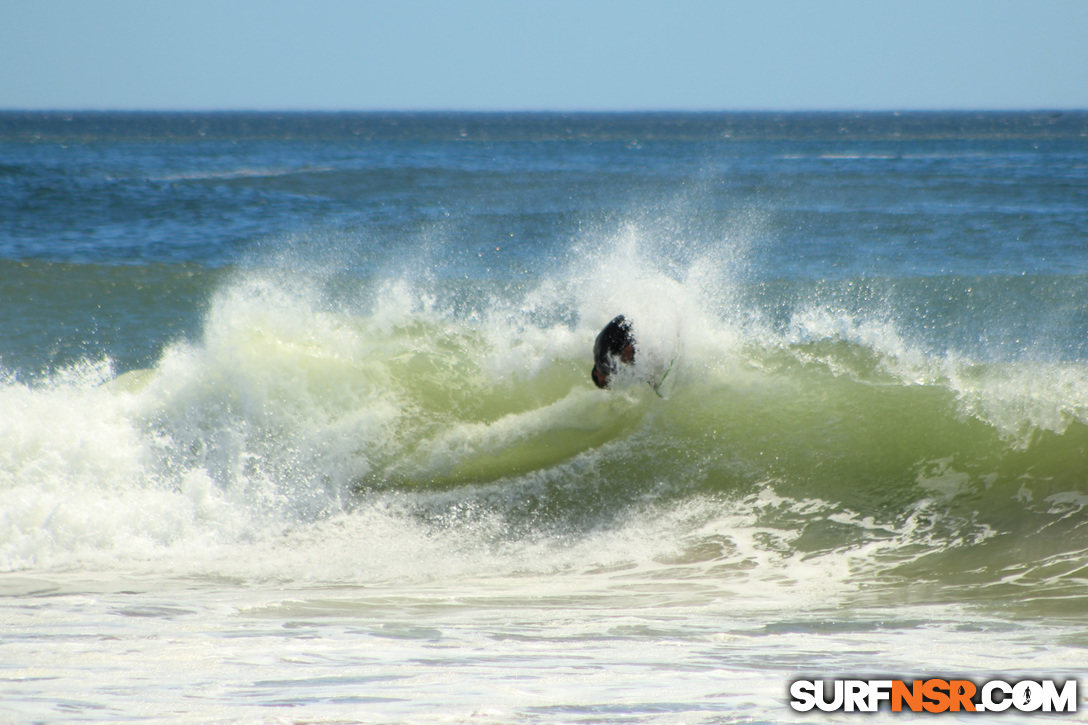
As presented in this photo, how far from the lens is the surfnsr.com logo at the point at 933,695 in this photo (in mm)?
3486

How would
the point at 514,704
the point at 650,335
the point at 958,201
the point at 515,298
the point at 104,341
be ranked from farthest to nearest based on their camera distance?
the point at 958,201 < the point at 515,298 < the point at 104,341 < the point at 650,335 < the point at 514,704

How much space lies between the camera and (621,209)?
2633 cm

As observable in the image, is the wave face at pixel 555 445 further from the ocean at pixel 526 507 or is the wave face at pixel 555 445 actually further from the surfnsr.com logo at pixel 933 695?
the surfnsr.com logo at pixel 933 695

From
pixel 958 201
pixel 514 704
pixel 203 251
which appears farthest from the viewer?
pixel 958 201

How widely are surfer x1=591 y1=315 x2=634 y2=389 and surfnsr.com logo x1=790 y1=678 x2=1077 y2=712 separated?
148 inches

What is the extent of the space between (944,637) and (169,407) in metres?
5.31

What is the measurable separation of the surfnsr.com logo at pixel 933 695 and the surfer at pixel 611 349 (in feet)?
12.3

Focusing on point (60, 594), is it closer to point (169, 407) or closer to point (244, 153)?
point (169, 407)

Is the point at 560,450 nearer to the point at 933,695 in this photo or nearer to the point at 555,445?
the point at 555,445

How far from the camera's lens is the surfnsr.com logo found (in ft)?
11.4

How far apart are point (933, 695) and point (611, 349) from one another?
158 inches

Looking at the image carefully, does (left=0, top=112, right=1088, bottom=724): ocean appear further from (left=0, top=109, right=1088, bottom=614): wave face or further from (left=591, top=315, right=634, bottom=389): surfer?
(left=591, top=315, right=634, bottom=389): surfer

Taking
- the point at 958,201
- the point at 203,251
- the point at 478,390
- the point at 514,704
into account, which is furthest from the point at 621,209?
the point at 514,704

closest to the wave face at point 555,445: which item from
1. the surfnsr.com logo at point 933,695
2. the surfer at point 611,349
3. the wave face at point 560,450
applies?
the wave face at point 560,450
